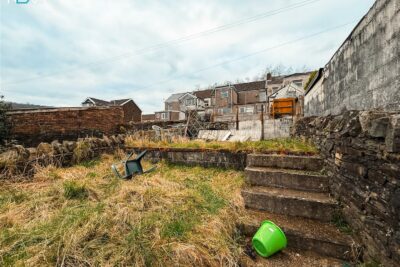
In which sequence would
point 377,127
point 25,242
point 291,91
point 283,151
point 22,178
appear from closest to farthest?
1. point 377,127
2. point 25,242
3. point 283,151
4. point 22,178
5. point 291,91

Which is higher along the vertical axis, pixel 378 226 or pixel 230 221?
pixel 378 226

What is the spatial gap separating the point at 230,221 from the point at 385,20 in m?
2.68

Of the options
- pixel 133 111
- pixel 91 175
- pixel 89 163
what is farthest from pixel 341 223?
pixel 133 111

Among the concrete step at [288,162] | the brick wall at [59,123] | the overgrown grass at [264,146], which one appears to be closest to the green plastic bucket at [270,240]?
the concrete step at [288,162]

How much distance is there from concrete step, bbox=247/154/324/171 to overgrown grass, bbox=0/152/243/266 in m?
0.55

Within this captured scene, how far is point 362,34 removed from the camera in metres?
2.14

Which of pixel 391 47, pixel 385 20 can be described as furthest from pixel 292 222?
pixel 385 20

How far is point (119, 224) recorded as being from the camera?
2285mm

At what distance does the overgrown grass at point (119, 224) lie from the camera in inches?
72.6

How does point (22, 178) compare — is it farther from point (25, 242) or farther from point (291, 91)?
point (291, 91)

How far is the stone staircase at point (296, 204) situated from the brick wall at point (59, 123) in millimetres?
8458

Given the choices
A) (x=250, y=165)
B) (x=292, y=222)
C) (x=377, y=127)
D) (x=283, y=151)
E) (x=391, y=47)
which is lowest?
(x=292, y=222)

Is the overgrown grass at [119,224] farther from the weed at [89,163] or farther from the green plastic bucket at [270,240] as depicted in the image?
the weed at [89,163]

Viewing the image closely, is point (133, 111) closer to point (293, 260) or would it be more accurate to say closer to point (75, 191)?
point (75, 191)
